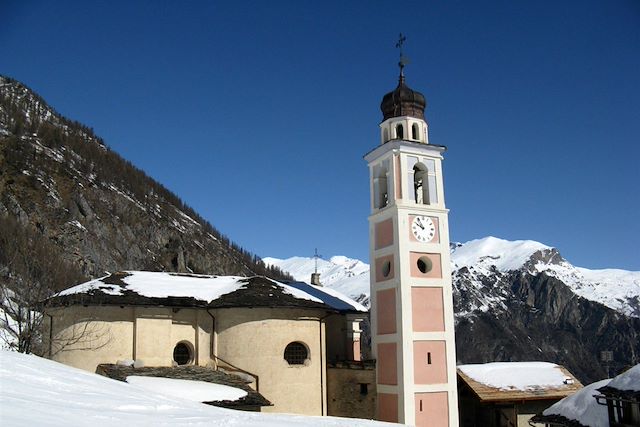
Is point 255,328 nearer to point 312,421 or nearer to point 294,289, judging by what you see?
point 294,289

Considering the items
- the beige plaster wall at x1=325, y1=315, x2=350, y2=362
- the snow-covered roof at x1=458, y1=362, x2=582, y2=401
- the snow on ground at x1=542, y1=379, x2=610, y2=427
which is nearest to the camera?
the snow on ground at x1=542, y1=379, x2=610, y2=427

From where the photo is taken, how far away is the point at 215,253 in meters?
165

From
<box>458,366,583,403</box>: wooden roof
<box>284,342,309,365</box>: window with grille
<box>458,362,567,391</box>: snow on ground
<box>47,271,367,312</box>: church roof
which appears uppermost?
<box>47,271,367,312</box>: church roof

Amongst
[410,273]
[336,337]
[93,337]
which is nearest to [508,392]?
[410,273]

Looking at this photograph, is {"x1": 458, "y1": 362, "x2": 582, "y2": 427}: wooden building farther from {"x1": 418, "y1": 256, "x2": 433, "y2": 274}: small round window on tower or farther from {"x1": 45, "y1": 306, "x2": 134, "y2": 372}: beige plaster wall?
{"x1": 45, "y1": 306, "x2": 134, "y2": 372}: beige plaster wall

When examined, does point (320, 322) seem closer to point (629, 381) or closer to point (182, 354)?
point (182, 354)

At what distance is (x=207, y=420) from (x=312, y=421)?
55.1 inches

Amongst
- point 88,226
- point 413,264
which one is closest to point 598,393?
point 413,264

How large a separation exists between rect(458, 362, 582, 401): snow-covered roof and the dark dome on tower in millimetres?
15107

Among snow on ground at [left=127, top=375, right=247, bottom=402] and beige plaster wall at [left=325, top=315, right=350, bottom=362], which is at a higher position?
beige plaster wall at [left=325, top=315, right=350, bottom=362]

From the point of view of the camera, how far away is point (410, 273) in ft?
112

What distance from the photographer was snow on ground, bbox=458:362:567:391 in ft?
125

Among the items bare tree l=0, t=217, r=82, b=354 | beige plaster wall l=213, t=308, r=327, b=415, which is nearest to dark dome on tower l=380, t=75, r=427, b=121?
beige plaster wall l=213, t=308, r=327, b=415

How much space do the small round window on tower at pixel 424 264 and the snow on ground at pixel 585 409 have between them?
29.1 ft
